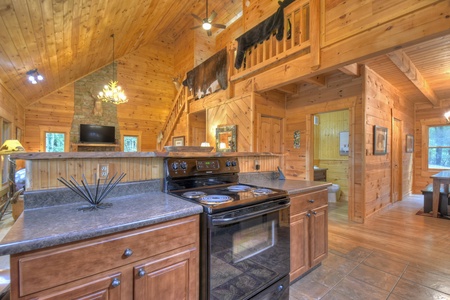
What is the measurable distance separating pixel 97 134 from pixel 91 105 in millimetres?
1065

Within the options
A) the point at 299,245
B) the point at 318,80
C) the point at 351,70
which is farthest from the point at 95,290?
the point at 318,80

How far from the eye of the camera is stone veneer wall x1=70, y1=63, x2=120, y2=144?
7.32 m

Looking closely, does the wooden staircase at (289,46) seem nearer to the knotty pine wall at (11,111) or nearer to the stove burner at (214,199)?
the stove burner at (214,199)

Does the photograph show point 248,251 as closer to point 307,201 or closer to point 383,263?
point 307,201

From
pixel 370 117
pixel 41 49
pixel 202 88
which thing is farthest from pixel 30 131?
pixel 370 117

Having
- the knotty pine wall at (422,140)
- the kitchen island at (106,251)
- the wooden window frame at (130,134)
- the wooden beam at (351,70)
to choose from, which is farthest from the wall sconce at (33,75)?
the knotty pine wall at (422,140)

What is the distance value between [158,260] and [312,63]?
3162 mm

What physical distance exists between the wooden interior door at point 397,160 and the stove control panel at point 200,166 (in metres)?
4.93

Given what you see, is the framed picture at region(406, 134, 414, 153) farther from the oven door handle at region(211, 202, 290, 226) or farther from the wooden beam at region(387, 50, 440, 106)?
the oven door handle at region(211, 202, 290, 226)

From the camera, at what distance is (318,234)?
2225mm

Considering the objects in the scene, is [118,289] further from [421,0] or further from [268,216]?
[421,0]

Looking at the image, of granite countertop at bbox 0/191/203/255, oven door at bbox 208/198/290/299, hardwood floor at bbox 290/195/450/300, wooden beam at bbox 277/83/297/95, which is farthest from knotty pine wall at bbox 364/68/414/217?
granite countertop at bbox 0/191/203/255

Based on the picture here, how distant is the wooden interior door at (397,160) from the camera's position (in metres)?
5.20

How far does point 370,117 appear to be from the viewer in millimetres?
4141
